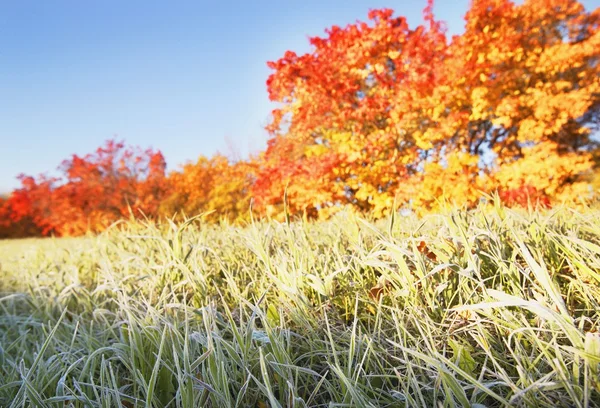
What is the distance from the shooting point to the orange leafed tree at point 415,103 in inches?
342

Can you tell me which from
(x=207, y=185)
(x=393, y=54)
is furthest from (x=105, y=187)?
(x=393, y=54)

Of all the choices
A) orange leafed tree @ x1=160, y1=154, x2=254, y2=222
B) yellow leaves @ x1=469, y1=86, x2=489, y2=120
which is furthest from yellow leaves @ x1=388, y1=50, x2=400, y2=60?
orange leafed tree @ x1=160, y1=154, x2=254, y2=222

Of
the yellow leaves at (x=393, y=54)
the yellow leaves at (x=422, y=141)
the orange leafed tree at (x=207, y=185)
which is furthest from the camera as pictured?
the orange leafed tree at (x=207, y=185)

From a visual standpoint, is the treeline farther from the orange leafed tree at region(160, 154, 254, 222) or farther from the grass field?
the grass field

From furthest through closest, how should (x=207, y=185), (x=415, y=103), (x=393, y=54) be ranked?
(x=207, y=185) → (x=393, y=54) → (x=415, y=103)

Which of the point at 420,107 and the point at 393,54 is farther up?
the point at 393,54

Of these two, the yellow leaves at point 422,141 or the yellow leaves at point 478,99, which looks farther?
the yellow leaves at point 422,141

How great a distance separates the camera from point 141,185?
18734mm

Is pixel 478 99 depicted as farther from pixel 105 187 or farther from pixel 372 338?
pixel 105 187

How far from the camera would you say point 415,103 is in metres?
8.62

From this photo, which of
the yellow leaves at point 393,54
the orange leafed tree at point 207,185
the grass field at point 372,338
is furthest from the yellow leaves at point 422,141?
the grass field at point 372,338

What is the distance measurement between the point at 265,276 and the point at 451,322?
0.89 m

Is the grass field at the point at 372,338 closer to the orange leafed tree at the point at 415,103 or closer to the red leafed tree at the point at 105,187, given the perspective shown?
the orange leafed tree at the point at 415,103

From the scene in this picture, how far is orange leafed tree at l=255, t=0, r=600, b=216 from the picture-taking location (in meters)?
8.68
